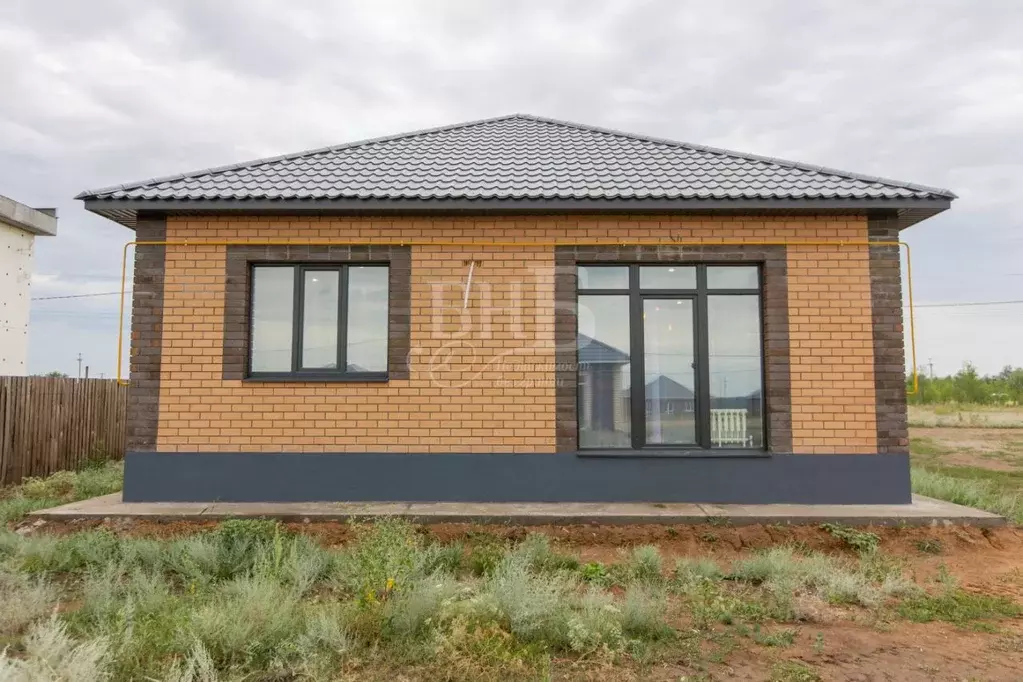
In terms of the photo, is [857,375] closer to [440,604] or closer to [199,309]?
[440,604]

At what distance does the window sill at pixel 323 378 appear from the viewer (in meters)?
7.83

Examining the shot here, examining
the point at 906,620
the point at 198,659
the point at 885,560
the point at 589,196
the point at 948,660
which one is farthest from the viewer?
the point at 589,196

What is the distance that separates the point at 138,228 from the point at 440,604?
20.0 feet

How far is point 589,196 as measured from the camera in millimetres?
7609

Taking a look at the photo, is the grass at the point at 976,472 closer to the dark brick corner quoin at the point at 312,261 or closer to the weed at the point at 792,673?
the weed at the point at 792,673

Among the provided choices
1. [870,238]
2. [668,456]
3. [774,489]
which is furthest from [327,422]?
[870,238]

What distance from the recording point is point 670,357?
→ 8.04 metres

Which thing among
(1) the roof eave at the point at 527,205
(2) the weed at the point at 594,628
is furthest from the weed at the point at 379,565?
(1) the roof eave at the point at 527,205

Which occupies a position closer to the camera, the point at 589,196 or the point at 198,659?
the point at 198,659

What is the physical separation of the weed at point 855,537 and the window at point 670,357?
131 centimetres

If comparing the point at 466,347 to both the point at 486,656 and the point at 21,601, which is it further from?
the point at 21,601

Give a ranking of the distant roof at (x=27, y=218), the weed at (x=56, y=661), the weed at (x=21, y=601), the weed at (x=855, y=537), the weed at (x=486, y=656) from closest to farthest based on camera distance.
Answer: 1. the weed at (x=56, y=661)
2. the weed at (x=486, y=656)
3. the weed at (x=21, y=601)
4. the weed at (x=855, y=537)
5. the distant roof at (x=27, y=218)

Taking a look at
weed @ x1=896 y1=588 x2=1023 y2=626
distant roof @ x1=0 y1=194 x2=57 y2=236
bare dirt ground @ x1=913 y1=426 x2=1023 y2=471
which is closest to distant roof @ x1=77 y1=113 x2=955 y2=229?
weed @ x1=896 y1=588 x2=1023 y2=626

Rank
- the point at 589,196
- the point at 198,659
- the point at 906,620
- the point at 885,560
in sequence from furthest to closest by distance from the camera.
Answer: the point at 589,196, the point at 885,560, the point at 906,620, the point at 198,659
